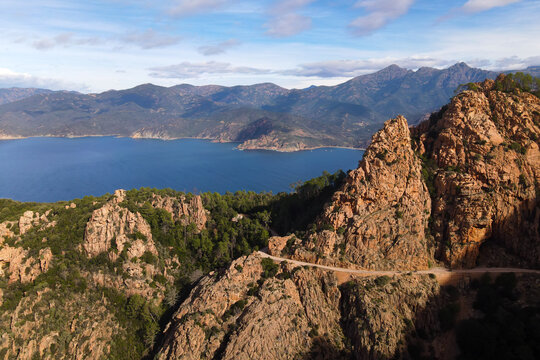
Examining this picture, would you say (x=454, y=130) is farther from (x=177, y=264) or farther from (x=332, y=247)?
(x=177, y=264)

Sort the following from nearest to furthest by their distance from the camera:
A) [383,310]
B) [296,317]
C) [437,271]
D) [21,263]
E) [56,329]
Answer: [383,310] → [296,317] → [56,329] → [437,271] → [21,263]

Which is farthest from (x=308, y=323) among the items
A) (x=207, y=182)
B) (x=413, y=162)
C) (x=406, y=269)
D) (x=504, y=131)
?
(x=207, y=182)

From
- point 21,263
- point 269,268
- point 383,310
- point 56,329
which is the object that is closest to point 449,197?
point 383,310

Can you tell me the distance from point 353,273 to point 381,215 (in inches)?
508

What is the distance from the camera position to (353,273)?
58.8m

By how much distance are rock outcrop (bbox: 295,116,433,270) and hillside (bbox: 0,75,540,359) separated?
25 cm

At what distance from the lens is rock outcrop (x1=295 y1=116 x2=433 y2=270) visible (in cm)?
5984

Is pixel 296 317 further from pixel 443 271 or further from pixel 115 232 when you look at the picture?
pixel 115 232

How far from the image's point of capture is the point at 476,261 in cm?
5756

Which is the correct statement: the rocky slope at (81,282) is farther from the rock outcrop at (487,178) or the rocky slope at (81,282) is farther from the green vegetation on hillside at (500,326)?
the rock outcrop at (487,178)

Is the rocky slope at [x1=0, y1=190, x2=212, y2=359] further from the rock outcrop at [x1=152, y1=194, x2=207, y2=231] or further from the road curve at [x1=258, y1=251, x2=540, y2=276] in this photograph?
the road curve at [x1=258, y1=251, x2=540, y2=276]

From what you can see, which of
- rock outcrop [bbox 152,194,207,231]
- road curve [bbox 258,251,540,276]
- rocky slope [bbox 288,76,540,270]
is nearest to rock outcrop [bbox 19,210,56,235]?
rock outcrop [bbox 152,194,207,231]

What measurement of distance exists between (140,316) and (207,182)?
134809mm

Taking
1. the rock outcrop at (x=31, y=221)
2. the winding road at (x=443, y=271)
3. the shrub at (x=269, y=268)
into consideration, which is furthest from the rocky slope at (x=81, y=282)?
the winding road at (x=443, y=271)
